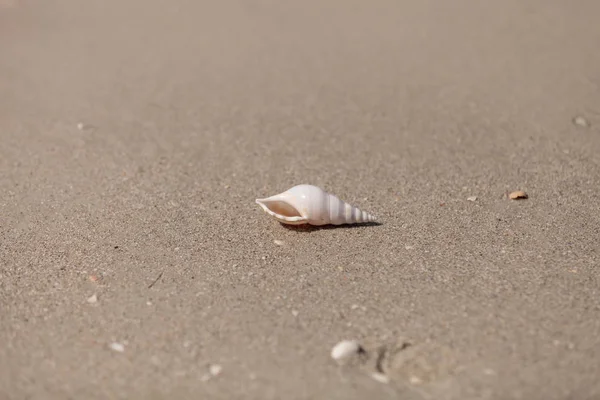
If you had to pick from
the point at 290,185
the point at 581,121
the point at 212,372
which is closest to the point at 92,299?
the point at 212,372

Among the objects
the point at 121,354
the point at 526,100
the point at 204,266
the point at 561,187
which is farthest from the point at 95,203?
the point at 526,100

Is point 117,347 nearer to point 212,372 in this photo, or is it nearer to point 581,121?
point 212,372

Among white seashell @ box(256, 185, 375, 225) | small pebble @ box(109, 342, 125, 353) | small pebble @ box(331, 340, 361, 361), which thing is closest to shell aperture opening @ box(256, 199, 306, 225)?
white seashell @ box(256, 185, 375, 225)

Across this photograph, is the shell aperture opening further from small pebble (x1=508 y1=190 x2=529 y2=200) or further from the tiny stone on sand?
small pebble (x1=508 y1=190 x2=529 y2=200)

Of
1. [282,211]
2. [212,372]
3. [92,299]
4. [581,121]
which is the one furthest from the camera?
[581,121]

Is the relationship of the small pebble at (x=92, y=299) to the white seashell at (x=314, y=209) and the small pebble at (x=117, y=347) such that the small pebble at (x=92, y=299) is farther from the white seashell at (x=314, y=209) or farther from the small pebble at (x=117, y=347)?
the white seashell at (x=314, y=209)
